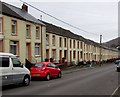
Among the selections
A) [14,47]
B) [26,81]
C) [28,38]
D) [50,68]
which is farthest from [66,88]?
[28,38]

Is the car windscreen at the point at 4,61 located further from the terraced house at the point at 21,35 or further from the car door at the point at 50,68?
the terraced house at the point at 21,35

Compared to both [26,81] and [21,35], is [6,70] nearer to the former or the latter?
[26,81]

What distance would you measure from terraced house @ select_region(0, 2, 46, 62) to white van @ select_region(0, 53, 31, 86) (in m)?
11.5

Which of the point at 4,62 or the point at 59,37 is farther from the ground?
the point at 59,37

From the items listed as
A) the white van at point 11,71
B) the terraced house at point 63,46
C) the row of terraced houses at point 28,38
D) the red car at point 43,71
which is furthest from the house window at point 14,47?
the white van at point 11,71

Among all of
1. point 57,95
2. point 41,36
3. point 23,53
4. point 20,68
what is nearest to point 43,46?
point 41,36

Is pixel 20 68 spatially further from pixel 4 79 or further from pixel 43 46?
pixel 43 46

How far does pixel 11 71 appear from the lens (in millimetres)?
16172

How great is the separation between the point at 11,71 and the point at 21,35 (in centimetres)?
1655

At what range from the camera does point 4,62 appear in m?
15.9

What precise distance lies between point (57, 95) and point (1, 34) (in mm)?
16991

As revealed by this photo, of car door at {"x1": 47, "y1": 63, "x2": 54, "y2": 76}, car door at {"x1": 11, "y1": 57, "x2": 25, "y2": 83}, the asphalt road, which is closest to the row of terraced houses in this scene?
car door at {"x1": 47, "y1": 63, "x2": 54, "y2": 76}

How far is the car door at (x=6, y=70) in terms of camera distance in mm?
15352

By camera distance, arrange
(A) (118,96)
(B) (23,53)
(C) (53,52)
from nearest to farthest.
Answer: (A) (118,96) < (B) (23,53) < (C) (53,52)
